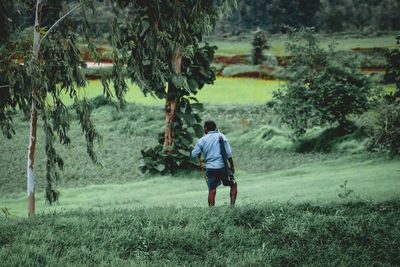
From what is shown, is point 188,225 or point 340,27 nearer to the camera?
point 188,225

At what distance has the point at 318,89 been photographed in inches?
632

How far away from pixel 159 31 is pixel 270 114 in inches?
678

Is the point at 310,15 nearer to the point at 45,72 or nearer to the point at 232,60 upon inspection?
the point at 232,60

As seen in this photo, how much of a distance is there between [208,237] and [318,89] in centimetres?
1231

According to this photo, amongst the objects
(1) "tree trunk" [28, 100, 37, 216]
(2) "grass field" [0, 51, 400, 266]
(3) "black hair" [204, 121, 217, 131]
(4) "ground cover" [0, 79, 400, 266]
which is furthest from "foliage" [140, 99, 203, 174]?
(1) "tree trunk" [28, 100, 37, 216]

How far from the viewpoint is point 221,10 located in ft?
40.0

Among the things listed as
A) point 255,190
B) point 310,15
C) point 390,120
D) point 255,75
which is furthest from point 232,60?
point 255,190

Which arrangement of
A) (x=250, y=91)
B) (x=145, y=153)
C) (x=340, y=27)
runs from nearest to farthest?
(x=145, y=153)
(x=250, y=91)
(x=340, y=27)

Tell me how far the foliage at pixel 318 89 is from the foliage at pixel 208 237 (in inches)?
391

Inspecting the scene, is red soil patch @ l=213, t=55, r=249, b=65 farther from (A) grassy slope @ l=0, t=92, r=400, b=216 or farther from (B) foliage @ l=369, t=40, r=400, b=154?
(B) foliage @ l=369, t=40, r=400, b=154

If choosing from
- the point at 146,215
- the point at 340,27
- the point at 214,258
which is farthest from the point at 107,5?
the point at 340,27

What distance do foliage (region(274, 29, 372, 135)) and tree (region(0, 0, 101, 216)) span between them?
442 inches

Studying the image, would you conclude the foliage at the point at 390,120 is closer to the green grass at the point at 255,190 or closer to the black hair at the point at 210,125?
the green grass at the point at 255,190

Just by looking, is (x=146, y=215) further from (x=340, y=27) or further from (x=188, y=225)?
(x=340, y=27)
